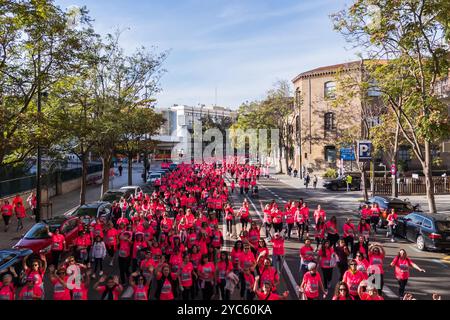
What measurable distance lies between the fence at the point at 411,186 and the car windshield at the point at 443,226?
17.0 meters

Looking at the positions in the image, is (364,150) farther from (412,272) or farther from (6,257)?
(6,257)

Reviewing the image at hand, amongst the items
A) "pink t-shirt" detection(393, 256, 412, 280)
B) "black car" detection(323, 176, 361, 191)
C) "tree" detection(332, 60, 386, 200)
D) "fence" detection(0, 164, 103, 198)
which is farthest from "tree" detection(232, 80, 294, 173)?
"pink t-shirt" detection(393, 256, 412, 280)

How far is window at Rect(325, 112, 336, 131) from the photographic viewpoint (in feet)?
165

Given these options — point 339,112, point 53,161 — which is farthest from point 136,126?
point 339,112

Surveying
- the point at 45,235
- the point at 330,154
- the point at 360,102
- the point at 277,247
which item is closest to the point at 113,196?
the point at 45,235

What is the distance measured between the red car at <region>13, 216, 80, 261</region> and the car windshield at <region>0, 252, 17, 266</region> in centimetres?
85

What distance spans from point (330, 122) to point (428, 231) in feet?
121

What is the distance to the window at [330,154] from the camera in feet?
165

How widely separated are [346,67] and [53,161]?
2075 cm

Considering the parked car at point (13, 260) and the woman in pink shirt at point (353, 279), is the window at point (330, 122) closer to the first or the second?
the parked car at point (13, 260)

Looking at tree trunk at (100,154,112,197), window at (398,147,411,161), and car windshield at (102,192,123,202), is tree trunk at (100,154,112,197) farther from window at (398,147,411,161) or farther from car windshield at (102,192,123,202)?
window at (398,147,411,161)
